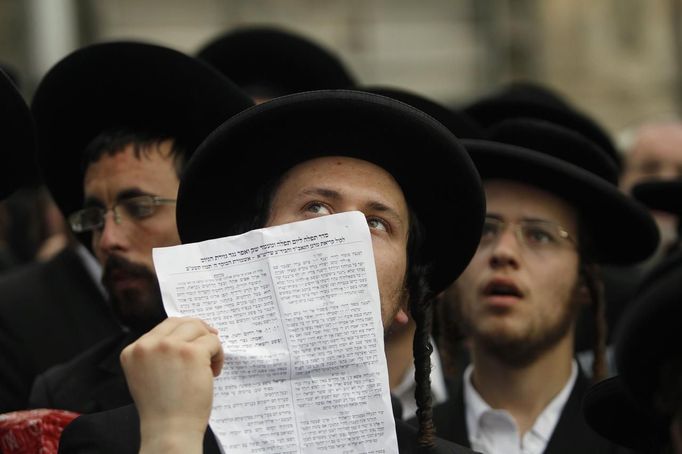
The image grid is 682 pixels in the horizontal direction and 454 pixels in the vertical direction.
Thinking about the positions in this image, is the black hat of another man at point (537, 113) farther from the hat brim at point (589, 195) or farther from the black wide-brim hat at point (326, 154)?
the black wide-brim hat at point (326, 154)

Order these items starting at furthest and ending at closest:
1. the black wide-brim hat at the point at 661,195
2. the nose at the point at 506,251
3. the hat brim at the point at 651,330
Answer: the black wide-brim hat at the point at 661,195
the nose at the point at 506,251
the hat brim at the point at 651,330

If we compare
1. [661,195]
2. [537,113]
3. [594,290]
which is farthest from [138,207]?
[661,195]

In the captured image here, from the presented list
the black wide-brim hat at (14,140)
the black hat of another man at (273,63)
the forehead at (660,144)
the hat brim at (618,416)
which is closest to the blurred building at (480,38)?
the forehead at (660,144)

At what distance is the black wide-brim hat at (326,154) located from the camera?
3.73 meters

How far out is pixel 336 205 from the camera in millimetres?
3674

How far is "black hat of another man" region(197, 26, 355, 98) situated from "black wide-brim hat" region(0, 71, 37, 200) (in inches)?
82.9

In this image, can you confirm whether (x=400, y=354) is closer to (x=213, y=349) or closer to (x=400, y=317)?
(x=400, y=317)

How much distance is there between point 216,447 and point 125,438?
23 cm

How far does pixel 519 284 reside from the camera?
16.2ft

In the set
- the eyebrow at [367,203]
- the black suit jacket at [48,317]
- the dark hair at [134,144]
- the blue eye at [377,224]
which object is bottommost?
the black suit jacket at [48,317]

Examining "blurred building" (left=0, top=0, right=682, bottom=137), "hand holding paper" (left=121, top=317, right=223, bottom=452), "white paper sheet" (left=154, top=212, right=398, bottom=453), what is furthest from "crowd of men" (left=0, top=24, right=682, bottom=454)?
"blurred building" (left=0, top=0, right=682, bottom=137)

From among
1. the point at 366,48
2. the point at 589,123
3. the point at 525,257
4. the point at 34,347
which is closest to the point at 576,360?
the point at 525,257

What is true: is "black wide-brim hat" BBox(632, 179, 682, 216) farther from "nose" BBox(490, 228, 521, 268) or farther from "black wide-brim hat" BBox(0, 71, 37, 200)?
"black wide-brim hat" BBox(0, 71, 37, 200)

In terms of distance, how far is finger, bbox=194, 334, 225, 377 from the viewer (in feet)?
10.4
